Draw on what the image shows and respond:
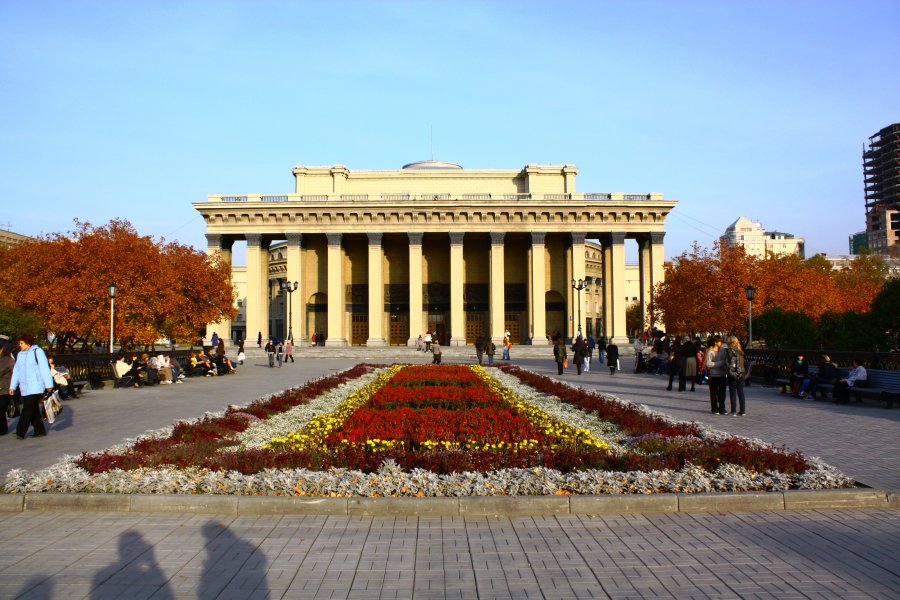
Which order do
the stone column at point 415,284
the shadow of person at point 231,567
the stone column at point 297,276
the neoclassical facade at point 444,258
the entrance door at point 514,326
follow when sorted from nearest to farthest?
1. the shadow of person at point 231,567
2. the neoclassical facade at point 444,258
3. the stone column at point 415,284
4. the stone column at point 297,276
5. the entrance door at point 514,326

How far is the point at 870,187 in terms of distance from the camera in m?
175

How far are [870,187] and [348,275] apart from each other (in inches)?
6650

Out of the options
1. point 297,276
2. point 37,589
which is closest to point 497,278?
point 297,276

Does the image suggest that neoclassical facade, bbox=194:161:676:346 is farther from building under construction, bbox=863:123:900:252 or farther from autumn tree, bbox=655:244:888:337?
building under construction, bbox=863:123:900:252

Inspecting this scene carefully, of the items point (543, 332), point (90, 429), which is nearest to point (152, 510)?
point (90, 429)

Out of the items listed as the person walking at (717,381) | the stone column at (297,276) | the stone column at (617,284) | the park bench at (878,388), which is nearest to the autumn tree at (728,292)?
the stone column at (617,284)

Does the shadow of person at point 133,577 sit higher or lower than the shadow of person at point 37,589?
lower

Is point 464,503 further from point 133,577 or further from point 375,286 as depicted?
point 375,286

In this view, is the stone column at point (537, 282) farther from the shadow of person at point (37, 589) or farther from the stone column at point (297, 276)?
the shadow of person at point (37, 589)

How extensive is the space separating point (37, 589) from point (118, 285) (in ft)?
86.0

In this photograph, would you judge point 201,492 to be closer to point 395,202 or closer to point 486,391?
point 486,391

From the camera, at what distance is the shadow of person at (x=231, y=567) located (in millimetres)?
4895

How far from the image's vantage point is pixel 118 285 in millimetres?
28500

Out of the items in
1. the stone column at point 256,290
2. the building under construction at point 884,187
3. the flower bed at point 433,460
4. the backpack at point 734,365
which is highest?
the building under construction at point 884,187
